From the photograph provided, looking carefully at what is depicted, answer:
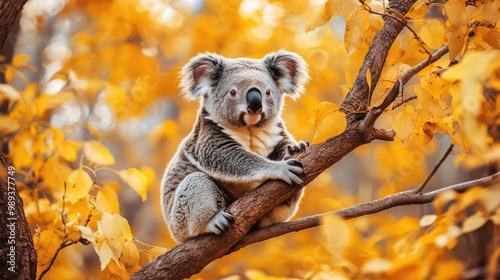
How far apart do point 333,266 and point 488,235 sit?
2659 mm

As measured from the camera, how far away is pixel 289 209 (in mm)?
3525

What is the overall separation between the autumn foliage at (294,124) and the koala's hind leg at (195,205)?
216 mm

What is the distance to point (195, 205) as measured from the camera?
3.27 m

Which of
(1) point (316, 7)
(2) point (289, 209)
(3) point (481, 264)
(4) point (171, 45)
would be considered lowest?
(3) point (481, 264)

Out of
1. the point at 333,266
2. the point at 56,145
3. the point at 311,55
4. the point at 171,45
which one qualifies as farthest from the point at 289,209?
the point at 171,45

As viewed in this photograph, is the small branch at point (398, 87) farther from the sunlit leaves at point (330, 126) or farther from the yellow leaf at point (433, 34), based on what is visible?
the sunlit leaves at point (330, 126)

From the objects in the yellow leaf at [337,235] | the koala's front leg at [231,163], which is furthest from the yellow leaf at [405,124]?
the yellow leaf at [337,235]

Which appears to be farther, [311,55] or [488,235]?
[311,55]

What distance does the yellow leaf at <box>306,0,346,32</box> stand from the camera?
2213mm

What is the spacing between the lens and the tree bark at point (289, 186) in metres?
2.69

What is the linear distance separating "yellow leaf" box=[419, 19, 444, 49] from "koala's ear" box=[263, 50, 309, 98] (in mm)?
1659

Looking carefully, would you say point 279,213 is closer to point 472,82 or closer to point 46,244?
point 46,244

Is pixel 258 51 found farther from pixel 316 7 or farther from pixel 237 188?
pixel 316 7

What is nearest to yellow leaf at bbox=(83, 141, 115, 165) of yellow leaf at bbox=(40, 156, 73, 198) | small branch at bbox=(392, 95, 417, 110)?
yellow leaf at bbox=(40, 156, 73, 198)
